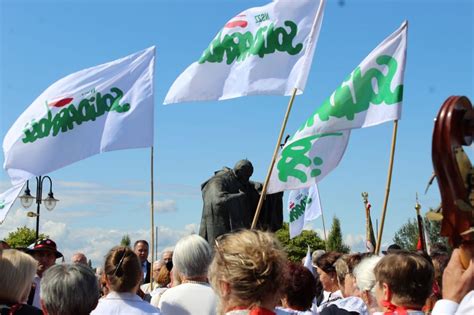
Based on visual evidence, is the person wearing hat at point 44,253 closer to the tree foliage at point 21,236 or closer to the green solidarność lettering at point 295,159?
the green solidarność lettering at point 295,159

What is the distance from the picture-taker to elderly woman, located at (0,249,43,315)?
13.3ft

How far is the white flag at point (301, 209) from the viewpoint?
16.1 m

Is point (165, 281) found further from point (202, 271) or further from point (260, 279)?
point (260, 279)

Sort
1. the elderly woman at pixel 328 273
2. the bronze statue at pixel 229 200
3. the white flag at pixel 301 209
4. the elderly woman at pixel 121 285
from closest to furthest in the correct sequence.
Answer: the elderly woman at pixel 121 285 < the elderly woman at pixel 328 273 < the bronze statue at pixel 229 200 < the white flag at pixel 301 209

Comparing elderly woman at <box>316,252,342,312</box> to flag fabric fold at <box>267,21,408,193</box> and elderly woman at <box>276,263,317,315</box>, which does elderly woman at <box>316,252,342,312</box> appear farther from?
flag fabric fold at <box>267,21,408,193</box>

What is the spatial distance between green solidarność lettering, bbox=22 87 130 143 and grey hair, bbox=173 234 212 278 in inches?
179

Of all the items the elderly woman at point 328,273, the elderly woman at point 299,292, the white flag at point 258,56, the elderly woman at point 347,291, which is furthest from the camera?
the white flag at point 258,56

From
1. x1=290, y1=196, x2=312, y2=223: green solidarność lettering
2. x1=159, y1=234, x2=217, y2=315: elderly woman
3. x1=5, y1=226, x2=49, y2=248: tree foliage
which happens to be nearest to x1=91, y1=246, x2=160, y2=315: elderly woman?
x1=159, y1=234, x2=217, y2=315: elderly woman

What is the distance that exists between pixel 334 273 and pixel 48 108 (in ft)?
14.7

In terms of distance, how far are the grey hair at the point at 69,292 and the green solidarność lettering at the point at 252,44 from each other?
19.2 feet

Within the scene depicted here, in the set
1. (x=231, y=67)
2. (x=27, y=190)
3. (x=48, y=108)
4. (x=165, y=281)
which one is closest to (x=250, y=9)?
(x=231, y=67)

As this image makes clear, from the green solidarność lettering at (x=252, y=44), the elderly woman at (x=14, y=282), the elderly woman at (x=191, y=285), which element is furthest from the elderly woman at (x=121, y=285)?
the green solidarność lettering at (x=252, y=44)

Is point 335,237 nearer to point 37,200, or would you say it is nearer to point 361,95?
point 37,200

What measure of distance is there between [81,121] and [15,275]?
551 centimetres
